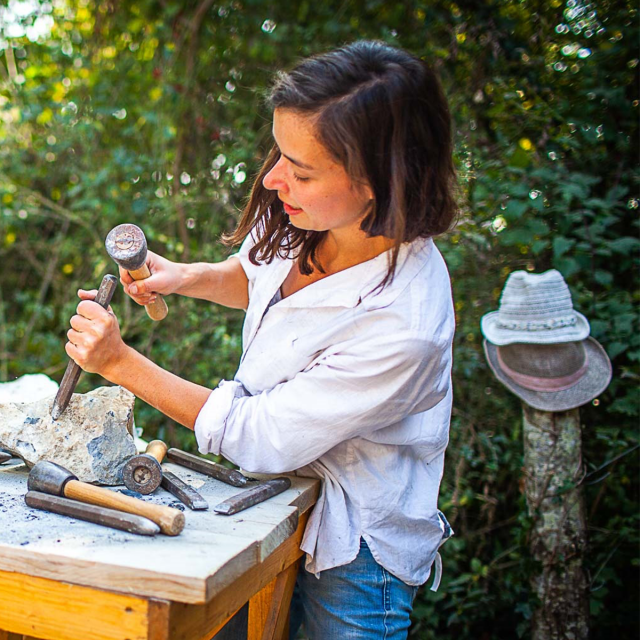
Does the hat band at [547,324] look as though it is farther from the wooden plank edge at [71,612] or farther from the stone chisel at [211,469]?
the wooden plank edge at [71,612]

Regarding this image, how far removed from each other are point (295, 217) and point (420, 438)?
62 centimetres

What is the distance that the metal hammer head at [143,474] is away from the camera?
1.52 metres

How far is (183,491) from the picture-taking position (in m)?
1.48

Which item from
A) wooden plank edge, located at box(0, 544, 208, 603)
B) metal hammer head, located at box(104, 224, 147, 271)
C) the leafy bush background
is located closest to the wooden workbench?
wooden plank edge, located at box(0, 544, 208, 603)

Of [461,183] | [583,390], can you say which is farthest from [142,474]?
[583,390]

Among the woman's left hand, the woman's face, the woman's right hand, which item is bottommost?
the woman's left hand

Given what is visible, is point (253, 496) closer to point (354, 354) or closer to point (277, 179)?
point (354, 354)

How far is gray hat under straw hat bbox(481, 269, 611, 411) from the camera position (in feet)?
8.48

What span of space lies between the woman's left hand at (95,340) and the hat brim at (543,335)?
5.30ft

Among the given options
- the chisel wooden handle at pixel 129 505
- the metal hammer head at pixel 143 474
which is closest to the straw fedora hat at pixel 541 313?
the metal hammer head at pixel 143 474

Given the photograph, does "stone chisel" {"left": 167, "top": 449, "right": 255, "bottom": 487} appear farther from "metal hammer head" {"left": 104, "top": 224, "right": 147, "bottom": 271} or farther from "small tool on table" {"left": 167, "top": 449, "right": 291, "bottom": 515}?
"metal hammer head" {"left": 104, "top": 224, "right": 147, "bottom": 271}

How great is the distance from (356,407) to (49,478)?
676mm

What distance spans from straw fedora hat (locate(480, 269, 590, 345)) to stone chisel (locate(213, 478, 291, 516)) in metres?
1.38

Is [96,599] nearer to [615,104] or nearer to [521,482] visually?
[521,482]
